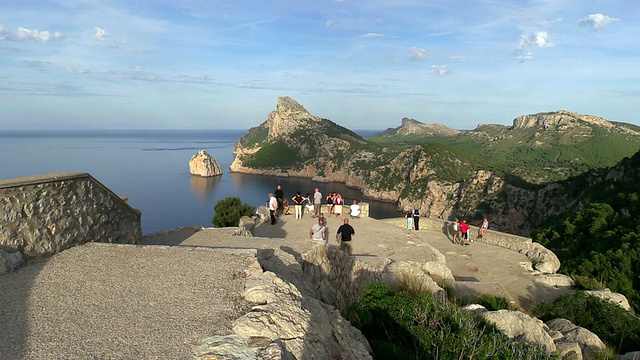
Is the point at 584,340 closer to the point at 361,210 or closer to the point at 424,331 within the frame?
the point at 424,331

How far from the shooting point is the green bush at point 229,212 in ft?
65.6

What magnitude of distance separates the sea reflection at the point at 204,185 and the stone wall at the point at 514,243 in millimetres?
71479

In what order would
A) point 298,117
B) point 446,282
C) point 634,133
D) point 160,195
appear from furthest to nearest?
point 298,117
point 634,133
point 160,195
point 446,282

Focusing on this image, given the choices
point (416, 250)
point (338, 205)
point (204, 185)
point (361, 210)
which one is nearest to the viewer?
point (416, 250)

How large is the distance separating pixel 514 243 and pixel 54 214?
16119 mm

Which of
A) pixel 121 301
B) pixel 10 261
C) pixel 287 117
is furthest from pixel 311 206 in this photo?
pixel 287 117

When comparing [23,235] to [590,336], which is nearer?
[23,235]

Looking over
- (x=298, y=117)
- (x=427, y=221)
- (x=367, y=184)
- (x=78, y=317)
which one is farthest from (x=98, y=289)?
(x=298, y=117)

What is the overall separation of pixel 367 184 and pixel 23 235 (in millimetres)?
101111

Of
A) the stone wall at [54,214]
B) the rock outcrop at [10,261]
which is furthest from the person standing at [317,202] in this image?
the rock outcrop at [10,261]

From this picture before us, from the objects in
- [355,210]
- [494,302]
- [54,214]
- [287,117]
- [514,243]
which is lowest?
[514,243]

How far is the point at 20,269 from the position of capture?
634cm

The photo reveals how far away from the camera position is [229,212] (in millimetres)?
20500

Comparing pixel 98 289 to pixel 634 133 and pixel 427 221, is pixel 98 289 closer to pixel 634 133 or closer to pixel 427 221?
pixel 427 221
